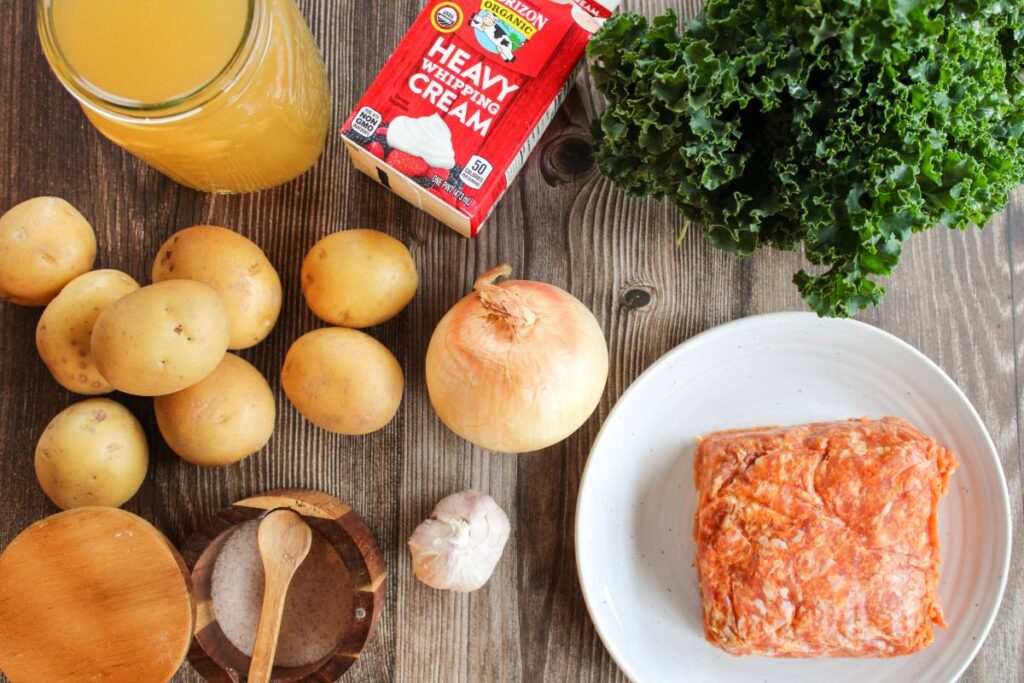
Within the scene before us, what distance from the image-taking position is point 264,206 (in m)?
1.20

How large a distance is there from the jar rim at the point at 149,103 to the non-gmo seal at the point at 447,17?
24cm

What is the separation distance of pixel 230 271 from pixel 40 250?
0.26m

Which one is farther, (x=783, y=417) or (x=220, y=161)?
(x=783, y=417)

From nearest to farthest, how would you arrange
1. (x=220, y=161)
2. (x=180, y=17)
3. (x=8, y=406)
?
1. (x=180, y=17)
2. (x=220, y=161)
3. (x=8, y=406)

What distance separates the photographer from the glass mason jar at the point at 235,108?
0.87 metres

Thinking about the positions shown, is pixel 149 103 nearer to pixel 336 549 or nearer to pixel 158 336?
pixel 158 336

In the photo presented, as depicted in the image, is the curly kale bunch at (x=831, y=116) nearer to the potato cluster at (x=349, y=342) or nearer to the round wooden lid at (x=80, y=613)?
the potato cluster at (x=349, y=342)

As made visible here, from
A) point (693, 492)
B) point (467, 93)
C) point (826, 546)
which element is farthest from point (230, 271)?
point (826, 546)

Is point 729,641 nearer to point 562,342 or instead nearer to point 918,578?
point 918,578

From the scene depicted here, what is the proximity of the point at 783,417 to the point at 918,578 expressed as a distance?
27 centimetres

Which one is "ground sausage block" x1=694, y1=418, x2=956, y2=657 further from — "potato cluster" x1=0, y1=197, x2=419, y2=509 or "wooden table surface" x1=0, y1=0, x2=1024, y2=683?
"potato cluster" x1=0, y1=197, x2=419, y2=509

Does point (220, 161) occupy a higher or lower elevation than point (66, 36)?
lower

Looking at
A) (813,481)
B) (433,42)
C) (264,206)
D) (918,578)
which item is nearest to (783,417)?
(813,481)

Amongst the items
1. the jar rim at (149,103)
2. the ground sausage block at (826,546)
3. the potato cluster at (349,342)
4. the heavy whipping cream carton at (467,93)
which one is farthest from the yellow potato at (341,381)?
the ground sausage block at (826,546)
